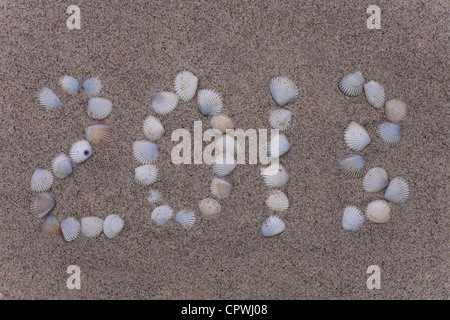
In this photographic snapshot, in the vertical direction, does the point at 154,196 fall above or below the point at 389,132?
below

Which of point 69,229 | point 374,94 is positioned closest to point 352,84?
point 374,94

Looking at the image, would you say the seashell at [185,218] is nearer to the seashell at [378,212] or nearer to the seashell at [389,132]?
the seashell at [378,212]

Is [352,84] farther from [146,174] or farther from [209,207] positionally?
[146,174]

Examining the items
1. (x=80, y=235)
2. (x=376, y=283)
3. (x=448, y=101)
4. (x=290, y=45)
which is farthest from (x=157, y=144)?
(x=448, y=101)

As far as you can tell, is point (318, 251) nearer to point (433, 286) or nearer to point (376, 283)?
point (376, 283)

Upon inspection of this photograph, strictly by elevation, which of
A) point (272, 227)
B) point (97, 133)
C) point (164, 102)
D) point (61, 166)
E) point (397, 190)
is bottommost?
point (272, 227)

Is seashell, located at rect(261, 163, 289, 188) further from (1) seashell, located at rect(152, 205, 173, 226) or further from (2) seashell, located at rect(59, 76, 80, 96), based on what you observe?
(2) seashell, located at rect(59, 76, 80, 96)
